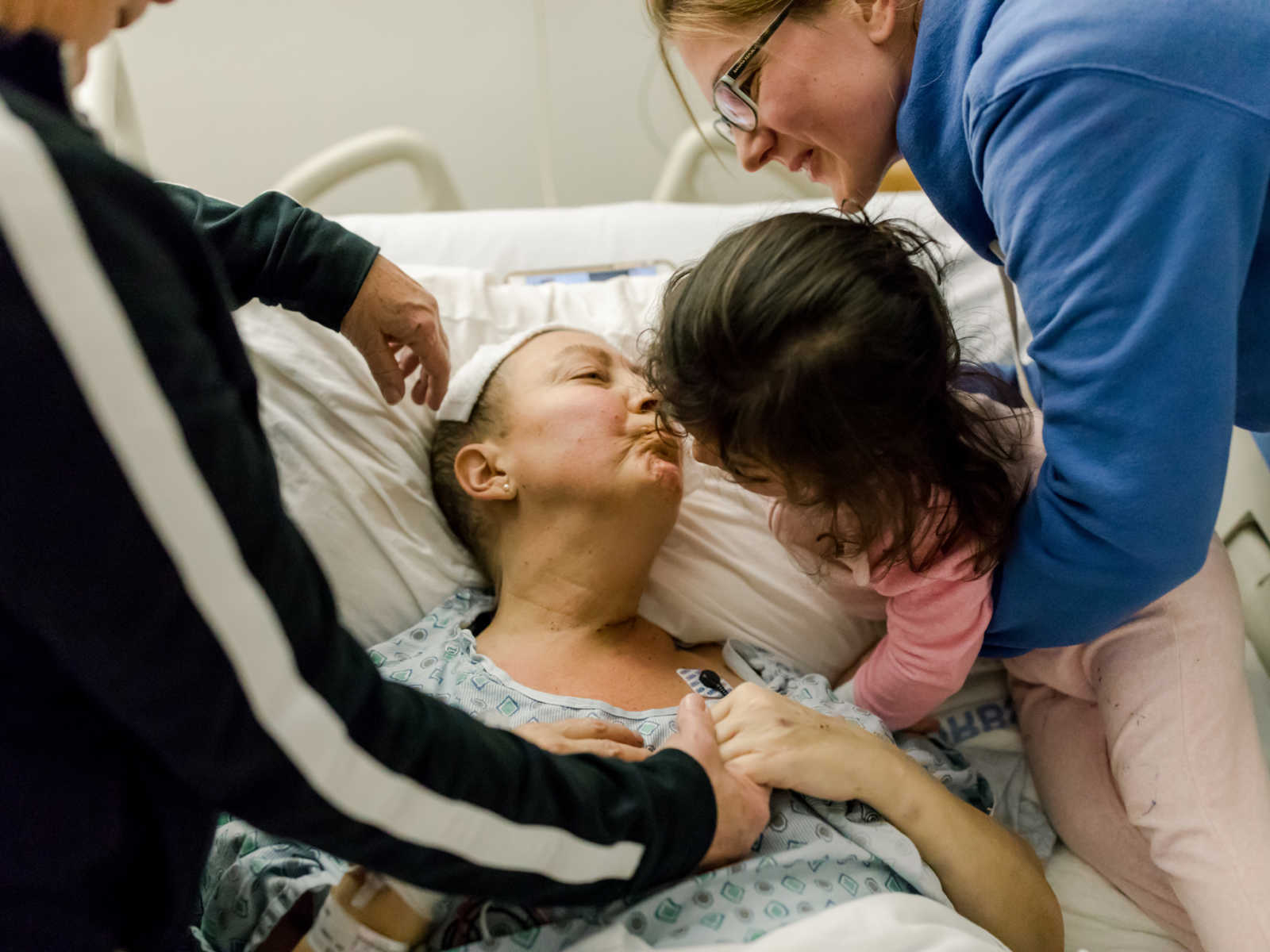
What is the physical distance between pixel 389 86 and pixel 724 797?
2.75 metres

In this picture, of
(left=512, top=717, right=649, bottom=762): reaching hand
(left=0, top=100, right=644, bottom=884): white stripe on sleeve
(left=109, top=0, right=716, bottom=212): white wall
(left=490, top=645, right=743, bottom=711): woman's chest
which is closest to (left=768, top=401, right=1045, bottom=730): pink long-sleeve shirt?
(left=490, top=645, right=743, bottom=711): woman's chest

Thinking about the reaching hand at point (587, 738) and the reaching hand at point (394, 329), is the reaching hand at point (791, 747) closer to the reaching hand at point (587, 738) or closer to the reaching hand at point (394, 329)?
the reaching hand at point (587, 738)

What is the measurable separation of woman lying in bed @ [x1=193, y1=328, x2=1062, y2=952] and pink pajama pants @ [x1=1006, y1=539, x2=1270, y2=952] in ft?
0.59

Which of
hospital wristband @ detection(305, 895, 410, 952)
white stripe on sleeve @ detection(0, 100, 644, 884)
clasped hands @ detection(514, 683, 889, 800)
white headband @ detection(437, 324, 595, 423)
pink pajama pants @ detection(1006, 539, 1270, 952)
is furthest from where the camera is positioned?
white headband @ detection(437, 324, 595, 423)

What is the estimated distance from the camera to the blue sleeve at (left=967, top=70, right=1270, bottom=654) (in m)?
→ 0.95

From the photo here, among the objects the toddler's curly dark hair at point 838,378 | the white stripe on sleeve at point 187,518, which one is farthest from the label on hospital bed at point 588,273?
the white stripe on sleeve at point 187,518

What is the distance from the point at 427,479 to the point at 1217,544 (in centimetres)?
128

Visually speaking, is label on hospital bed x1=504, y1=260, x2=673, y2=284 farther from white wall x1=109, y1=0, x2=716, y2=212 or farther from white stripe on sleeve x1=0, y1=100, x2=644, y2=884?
white stripe on sleeve x1=0, y1=100, x2=644, y2=884

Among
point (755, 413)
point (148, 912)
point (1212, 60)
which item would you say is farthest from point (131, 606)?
point (1212, 60)

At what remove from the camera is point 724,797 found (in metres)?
1.08

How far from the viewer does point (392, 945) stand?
106 cm

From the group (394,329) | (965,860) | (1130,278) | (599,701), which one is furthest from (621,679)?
(1130,278)

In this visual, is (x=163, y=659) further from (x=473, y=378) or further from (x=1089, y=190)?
(x=473, y=378)

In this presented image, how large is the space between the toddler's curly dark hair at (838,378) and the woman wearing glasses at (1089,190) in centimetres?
11
